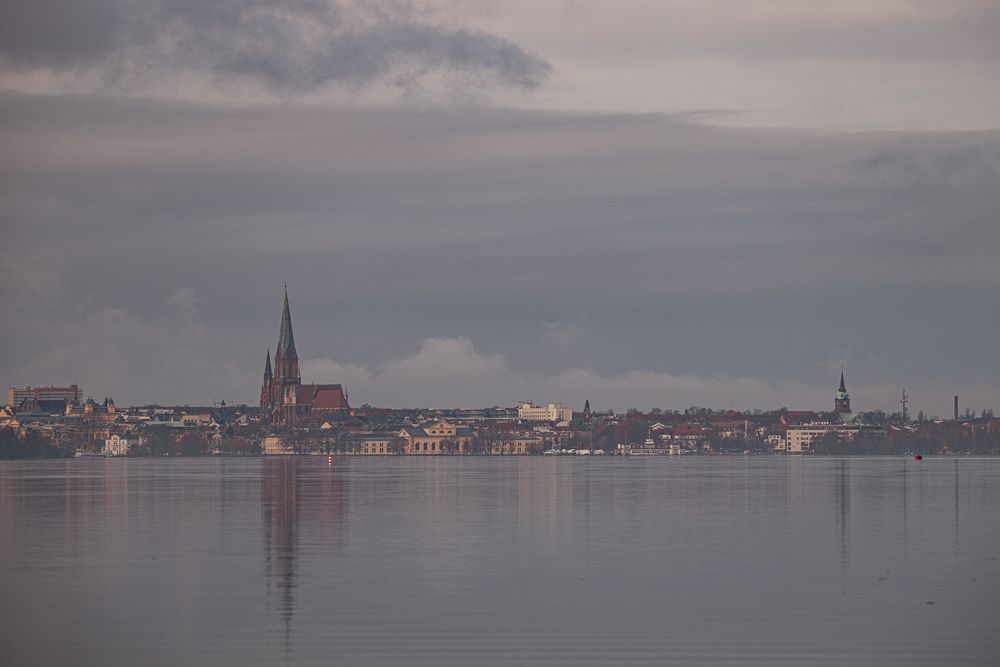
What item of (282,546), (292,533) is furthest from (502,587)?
(292,533)

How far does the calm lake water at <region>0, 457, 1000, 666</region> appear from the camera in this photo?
25.8m

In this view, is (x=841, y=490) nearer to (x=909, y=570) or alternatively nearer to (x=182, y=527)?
(x=182, y=527)

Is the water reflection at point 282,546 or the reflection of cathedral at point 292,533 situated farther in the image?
the reflection of cathedral at point 292,533

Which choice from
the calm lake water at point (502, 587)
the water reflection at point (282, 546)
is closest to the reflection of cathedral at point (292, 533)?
the water reflection at point (282, 546)

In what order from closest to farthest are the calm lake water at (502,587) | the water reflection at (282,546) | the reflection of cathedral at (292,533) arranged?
the calm lake water at (502,587), the water reflection at (282,546), the reflection of cathedral at (292,533)

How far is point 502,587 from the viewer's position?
110 ft

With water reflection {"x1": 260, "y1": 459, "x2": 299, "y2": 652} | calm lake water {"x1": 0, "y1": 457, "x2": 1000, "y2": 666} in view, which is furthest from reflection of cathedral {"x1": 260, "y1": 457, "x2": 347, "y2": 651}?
calm lake water {"x1": 0, "y1": 457, "x2": 1000, "y2": 666}

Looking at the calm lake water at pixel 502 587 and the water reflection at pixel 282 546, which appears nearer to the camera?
the calm lake water at pixel 502 587

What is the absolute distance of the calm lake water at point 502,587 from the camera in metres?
25.8

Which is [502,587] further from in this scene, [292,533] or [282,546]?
[292,533]

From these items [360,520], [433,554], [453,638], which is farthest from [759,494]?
[453,638]

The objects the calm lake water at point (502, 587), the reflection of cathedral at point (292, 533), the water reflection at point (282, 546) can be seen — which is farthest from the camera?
the reflection of cathedral at point (292, 533)

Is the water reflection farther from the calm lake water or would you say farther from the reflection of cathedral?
the calm lake water

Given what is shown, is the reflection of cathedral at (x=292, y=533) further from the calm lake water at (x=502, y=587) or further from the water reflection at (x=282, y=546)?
the calm lake water at (x=502, y=587)
